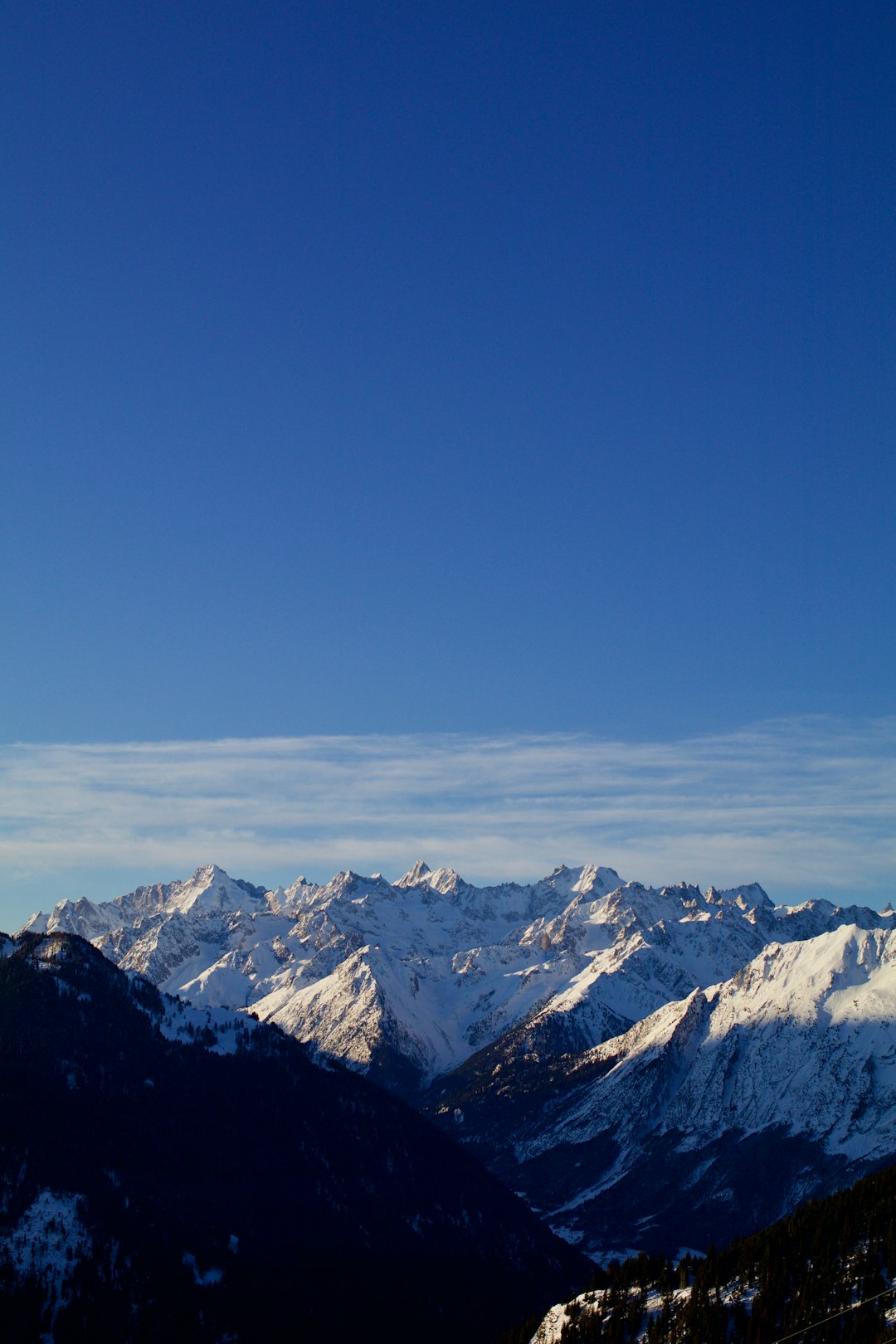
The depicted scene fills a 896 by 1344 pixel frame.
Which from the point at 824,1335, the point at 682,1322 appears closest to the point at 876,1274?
the point at 824,1335

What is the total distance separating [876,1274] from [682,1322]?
109ft

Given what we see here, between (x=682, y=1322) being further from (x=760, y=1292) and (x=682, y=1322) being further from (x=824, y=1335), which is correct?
(x=824, y=1335)

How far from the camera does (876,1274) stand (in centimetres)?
18738

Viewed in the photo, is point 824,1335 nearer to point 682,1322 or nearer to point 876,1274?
point 876,1274

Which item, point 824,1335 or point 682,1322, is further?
point 682,1322

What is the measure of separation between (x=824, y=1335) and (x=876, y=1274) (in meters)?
13.5

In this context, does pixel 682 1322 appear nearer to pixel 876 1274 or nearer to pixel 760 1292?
pixel 760 1292

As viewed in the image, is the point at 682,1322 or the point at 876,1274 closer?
the point at 876,1274

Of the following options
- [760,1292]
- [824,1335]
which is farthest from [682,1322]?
[824,1335]

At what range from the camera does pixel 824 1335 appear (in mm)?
180625

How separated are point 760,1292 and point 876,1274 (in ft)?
67.2

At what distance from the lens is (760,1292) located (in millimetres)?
198250

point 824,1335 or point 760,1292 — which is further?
point 760,1292
